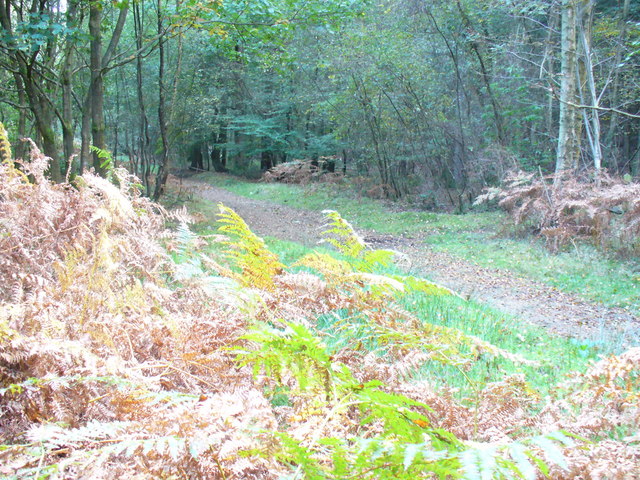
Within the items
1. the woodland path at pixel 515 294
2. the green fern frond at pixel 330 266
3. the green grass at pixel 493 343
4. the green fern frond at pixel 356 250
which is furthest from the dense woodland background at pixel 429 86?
the green fern frond at pixel 330 266

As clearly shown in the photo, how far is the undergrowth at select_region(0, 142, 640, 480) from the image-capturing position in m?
1.43

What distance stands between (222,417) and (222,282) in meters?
1.37

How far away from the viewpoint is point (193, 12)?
8.70 metres

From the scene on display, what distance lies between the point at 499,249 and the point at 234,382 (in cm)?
933

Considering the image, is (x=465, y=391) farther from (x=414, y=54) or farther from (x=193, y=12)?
(x=414, y=54)

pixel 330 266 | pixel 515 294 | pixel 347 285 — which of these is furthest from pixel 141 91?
pixel 347 285

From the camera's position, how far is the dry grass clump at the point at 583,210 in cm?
867

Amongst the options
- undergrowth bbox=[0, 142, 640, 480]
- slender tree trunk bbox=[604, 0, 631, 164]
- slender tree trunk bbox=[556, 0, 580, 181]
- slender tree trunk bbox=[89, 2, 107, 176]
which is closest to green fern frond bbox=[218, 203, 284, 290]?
undergrowth bbox=[0, 142, 640, 480]

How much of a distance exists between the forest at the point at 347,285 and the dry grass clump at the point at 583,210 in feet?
0.20

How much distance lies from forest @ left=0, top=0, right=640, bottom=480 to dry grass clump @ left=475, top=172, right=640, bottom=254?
0.20 ft

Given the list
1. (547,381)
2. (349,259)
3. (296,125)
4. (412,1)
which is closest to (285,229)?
(412,1)

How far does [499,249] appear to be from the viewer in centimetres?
1043

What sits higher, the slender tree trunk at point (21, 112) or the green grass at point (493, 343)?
the slender tree trunk at point (21, 112)

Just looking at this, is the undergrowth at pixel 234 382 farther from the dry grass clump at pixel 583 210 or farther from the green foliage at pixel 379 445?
the dry grass clump at pixel 583 210
